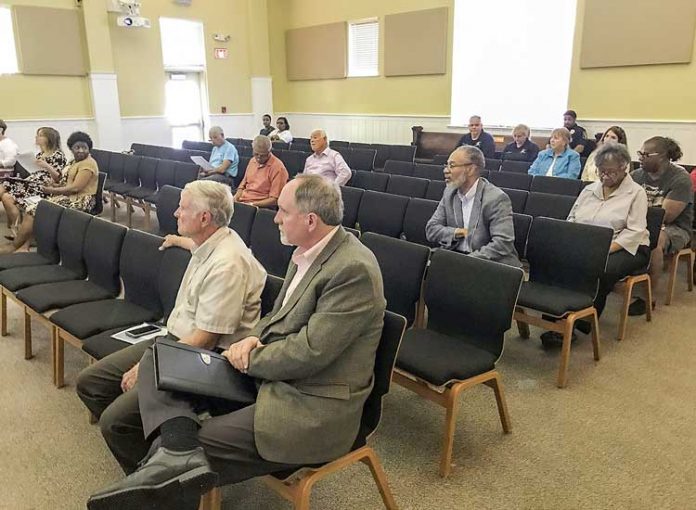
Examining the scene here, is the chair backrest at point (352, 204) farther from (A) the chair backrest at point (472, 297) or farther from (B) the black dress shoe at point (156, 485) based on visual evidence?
(B) the black dress shoe at point (156, 485)

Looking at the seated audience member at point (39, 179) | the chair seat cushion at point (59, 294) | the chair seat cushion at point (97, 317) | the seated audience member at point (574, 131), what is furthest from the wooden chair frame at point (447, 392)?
the seated audience member at point (574, 131)

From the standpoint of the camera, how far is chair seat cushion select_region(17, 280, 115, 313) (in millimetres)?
2967

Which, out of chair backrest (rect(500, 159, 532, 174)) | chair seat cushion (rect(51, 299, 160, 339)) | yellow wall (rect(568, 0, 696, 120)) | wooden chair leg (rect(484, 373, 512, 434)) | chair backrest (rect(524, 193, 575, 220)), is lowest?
wooden chair leg (rect(484, 373, 512, 434))

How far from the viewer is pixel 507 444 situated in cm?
248

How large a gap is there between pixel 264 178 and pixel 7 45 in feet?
21.2

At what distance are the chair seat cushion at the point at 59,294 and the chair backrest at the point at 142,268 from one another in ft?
0.67

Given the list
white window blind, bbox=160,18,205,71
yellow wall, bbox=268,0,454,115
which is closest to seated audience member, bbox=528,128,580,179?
yellow wall, bbox=268,0,454,115

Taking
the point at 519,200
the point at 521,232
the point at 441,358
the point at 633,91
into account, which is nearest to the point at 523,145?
the point at 633,91

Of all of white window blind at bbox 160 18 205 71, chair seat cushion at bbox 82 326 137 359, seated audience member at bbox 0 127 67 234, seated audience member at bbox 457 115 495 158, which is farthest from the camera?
white window blind at bbox 160 18 205 71

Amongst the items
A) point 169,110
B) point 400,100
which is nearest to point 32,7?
point 169,110

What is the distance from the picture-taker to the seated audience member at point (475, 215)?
3147 mm

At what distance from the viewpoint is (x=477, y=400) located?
9.30 ft

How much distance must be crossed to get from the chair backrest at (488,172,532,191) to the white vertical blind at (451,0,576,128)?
375 cm

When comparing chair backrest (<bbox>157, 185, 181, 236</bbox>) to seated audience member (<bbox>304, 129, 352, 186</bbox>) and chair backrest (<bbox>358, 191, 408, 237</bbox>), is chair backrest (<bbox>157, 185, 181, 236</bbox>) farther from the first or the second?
seated audience member (<bbox>304, 129, 352, 186</bbox>)
